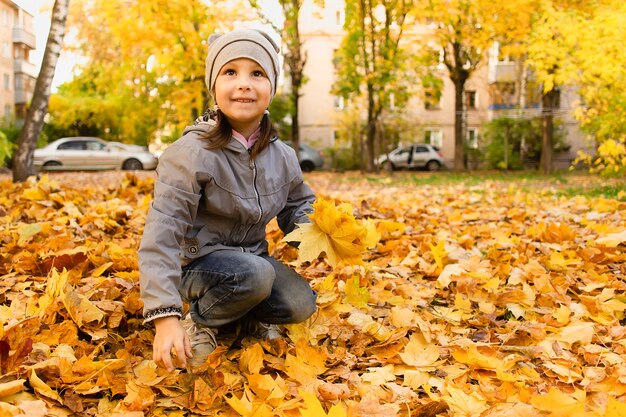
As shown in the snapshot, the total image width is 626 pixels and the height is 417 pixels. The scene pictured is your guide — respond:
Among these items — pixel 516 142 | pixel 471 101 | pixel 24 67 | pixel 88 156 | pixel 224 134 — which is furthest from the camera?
pixel 471 101

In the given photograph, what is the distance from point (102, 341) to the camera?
215 cm

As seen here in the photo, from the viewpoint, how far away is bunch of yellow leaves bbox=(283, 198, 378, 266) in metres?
2.08

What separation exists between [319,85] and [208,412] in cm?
3125

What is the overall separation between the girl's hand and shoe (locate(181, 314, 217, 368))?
0.24m

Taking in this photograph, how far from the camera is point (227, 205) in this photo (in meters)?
2.12

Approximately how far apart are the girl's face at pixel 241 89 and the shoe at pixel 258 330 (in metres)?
0.75

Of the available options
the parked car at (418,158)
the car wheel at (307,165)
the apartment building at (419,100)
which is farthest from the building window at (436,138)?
the car wheel at (307,165)

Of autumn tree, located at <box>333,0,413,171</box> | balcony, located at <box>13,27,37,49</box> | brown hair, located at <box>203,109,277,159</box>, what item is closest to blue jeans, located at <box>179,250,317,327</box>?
brown hair, located at <box>203,109,277,159</box>

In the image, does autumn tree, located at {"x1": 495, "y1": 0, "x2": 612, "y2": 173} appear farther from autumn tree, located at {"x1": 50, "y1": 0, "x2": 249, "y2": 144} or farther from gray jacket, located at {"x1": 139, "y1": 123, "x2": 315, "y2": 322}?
gray jacket, located at {"x1": 139, "y1": 123, "x2": 315, "y2": 322}

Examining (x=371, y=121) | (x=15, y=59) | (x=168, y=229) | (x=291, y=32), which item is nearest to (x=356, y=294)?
(x=168, y=229)

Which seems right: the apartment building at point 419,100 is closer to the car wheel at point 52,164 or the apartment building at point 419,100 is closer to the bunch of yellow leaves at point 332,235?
the car wheel at point 52,164

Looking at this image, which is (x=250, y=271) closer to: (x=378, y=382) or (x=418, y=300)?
(x=378, y=382)

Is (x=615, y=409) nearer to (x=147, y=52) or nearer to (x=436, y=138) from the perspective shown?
(x=147, y=52)

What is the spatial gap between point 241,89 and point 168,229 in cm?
53
